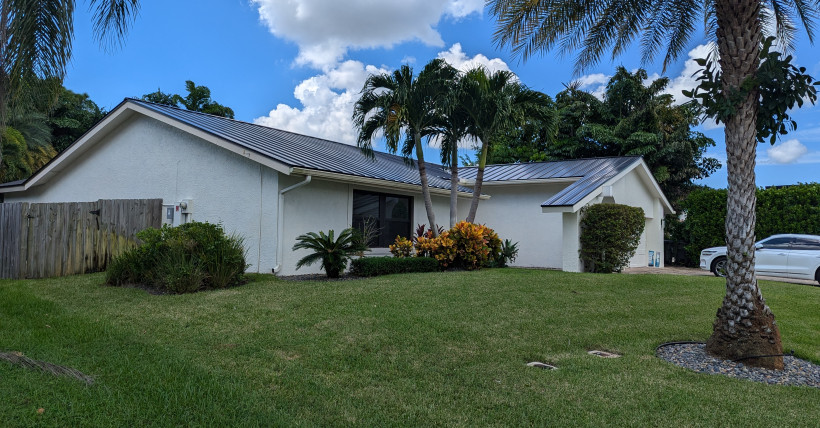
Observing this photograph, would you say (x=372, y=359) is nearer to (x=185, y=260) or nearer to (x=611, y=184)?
(x=185, y=260)

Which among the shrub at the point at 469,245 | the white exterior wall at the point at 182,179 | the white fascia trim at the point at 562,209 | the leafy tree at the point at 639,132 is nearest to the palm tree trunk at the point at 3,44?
the white exterior wall at the point at 182,179

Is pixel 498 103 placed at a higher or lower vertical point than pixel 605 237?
higher

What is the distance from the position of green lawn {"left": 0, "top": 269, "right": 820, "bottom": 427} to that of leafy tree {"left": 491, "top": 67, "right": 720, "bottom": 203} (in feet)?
55.2

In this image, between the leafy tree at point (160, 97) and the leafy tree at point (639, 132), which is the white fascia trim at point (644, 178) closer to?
the leafy tree at point (639, 132)

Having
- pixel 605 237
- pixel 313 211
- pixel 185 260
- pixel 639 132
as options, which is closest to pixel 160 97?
pixel 313 211

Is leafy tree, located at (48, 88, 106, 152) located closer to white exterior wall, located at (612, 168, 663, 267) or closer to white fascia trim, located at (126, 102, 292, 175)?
white fascia trim, located at (126, 102, 292, 175)

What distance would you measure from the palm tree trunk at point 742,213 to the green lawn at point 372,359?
770mm

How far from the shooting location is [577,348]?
557 centimetres

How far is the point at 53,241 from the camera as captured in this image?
35.1ft

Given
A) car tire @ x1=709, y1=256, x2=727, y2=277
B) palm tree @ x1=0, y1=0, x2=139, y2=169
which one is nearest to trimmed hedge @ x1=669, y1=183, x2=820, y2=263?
car tire @ x1=709, y1=256, x2=727, y2=277

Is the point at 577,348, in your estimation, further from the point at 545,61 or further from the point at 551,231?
the point at 551,231

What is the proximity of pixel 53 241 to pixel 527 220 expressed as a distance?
1313 centimetres

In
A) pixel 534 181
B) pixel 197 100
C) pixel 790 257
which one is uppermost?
pixel 197 100

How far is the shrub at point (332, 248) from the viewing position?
1042 centimetres
